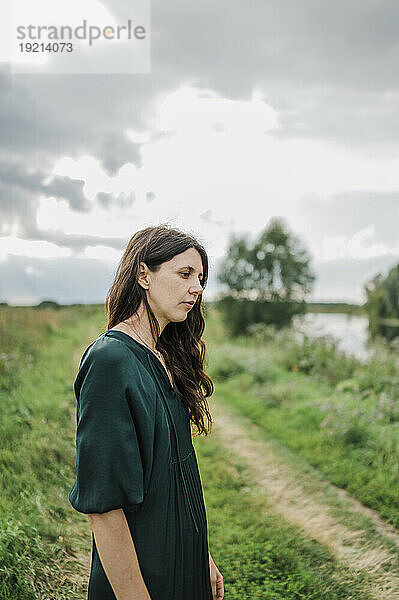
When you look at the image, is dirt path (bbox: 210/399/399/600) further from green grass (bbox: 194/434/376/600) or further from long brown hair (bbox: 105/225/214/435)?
long brown hair (bbox: 105/225/214/435)

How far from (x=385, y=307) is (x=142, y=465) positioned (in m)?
9.61

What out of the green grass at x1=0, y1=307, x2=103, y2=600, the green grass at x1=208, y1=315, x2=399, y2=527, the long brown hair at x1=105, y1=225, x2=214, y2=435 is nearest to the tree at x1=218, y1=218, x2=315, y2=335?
the green grass at x1=208, y1=315, x2=399, y2=527

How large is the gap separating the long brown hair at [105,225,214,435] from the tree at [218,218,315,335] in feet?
56.8

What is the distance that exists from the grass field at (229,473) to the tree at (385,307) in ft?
6.55

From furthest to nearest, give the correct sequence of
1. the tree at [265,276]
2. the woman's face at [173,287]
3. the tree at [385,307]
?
1. the tree at [265,276]
2. the tree at [385,307]
3. the woman's face at [173,287]

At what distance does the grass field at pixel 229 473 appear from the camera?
3.13 meters

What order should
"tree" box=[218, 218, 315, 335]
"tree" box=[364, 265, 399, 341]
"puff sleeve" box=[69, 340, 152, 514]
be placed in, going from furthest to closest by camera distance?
1. "tree" box=[218, 218, 315, 335]
2. "tree" box=[364, 265, 399, 341]
3. "puff sleeve" box=[69, 340, 152, 514]

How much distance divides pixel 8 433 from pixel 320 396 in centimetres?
425

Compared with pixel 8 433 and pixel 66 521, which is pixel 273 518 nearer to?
pixel 66 521

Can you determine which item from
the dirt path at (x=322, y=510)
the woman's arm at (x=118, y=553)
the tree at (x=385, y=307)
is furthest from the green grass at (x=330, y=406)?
the woman's arm at (x=118, y=553)

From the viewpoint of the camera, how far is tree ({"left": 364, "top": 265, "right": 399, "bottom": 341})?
10102 millimetres

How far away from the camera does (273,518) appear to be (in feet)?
13.5

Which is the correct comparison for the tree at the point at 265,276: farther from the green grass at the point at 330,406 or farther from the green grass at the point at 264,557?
the green grass at the point at 264,557

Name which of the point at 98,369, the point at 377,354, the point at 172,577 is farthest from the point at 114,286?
the point at 377,354
